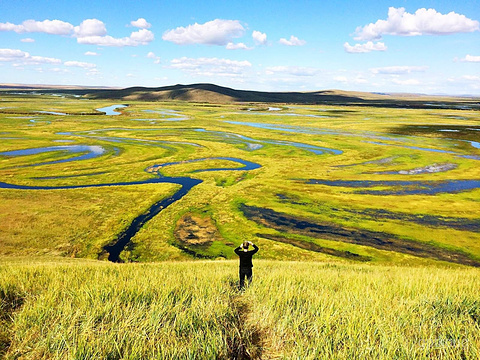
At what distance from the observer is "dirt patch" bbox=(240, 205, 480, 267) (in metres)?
20.0

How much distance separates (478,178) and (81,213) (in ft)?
162

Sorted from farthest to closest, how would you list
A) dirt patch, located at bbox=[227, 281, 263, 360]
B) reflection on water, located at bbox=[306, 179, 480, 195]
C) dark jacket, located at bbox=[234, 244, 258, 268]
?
1. reflection on water, located at bbox=[306, 179, 480, 195]
2. dark jacket, located at bbox=[234, 244, 258, 268]
3. dirt patch, located at bbox=[227, 281, 263, 360]

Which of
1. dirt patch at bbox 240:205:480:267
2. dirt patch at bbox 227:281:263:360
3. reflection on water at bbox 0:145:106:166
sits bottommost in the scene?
dirt patch at bbox 240:205:480:267

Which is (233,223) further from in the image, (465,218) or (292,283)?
(465,218)

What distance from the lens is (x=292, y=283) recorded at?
6.40m

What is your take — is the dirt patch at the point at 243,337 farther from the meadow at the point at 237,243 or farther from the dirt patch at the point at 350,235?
the dirt patch at the point at 350,235

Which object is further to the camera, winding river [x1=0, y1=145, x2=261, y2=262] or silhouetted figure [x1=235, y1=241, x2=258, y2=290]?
winding river [x1=0, y1=145, x2=261, y2=262]

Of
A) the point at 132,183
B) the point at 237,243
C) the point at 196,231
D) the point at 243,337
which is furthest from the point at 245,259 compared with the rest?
the point at 132,183

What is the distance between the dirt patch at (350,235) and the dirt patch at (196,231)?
4148 mm

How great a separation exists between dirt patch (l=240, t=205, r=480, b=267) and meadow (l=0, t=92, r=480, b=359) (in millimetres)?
166

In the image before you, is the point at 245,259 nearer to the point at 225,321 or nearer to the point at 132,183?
the point at 225,321

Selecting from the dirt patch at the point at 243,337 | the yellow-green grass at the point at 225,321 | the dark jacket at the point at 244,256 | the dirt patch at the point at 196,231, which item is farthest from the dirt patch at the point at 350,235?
the dirt patch at the point at 243,337

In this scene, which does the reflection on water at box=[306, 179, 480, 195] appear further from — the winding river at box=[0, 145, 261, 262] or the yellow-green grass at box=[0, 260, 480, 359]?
the yellow-green grass at box=[0, 260, 480, 359]

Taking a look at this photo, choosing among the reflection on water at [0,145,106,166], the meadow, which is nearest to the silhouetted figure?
the meadow
